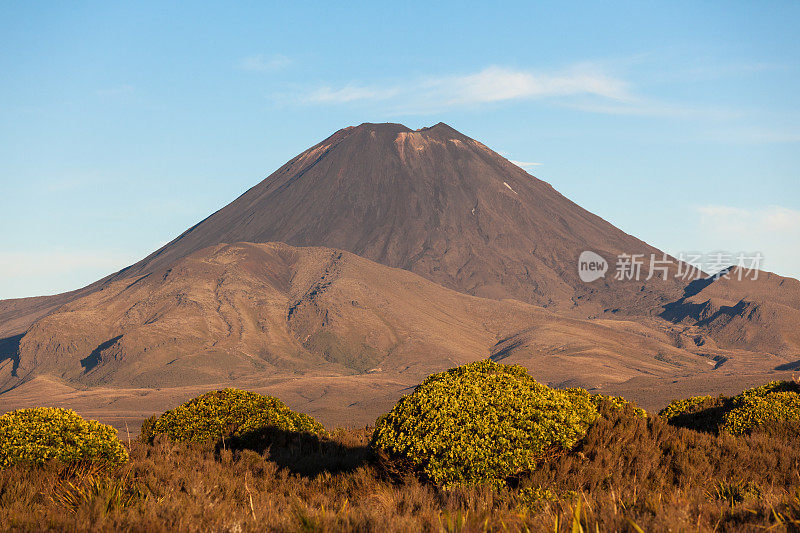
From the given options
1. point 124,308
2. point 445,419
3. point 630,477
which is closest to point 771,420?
point 630,477

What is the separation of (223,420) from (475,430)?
7018 mm

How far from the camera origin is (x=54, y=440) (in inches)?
467

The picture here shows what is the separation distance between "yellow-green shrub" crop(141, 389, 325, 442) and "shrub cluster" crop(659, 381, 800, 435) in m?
9.89

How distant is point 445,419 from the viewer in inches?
420

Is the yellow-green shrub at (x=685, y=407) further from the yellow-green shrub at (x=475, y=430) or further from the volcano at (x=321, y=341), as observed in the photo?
the volcano at (x=321, y=341)

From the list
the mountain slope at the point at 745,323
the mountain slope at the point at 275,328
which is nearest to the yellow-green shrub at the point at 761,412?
the mountain slope at the point at 275,328

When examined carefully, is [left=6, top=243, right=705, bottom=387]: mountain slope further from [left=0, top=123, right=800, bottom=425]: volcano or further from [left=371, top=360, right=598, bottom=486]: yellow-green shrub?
[left=371, top=360, right=598, bottom=486]: yellow-green shrub

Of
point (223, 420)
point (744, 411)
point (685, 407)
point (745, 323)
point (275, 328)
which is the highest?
point (745, 323)

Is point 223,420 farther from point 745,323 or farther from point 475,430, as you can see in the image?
point 745,323

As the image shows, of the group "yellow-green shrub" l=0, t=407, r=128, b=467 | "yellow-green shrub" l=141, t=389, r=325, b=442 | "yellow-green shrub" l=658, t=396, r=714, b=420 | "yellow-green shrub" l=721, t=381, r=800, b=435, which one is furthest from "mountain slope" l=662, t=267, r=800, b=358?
"yellow-green shrub" l=0, t=407, r=128, b=467

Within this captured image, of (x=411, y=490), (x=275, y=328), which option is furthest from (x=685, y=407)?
(x=275, y=328)

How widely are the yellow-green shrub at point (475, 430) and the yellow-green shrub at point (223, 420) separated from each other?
4867mm

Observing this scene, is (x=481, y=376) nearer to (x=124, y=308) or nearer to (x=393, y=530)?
(x=393, y=530)

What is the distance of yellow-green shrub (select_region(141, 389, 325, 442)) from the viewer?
15.3 m
